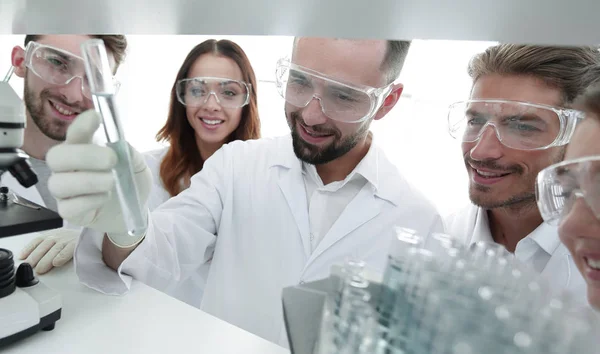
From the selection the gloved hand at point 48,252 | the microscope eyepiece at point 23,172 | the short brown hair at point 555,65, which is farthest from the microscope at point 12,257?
the short brown hair at point 555,65

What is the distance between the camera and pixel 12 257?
93 cm

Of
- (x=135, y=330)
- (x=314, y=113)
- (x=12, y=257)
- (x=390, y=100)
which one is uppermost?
(x=390, y=100)

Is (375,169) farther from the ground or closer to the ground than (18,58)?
closer to the ground

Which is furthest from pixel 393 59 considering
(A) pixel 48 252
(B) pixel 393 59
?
(A) pixel 48 252

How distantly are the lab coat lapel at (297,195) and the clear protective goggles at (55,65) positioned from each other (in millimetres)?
794

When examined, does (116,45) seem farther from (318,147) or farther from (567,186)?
(567,186)

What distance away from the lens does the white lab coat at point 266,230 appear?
1631 millimetres

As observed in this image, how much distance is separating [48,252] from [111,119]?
0.85 meters

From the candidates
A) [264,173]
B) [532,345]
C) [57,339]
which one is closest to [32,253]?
[57,339]

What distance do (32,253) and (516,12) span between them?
139 cm

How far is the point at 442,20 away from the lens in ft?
1.76

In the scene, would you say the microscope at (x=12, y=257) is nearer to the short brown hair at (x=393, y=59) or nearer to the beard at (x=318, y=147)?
the beard at (x=318, y=147)

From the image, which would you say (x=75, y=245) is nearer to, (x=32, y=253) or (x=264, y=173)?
(x=32, y=253)

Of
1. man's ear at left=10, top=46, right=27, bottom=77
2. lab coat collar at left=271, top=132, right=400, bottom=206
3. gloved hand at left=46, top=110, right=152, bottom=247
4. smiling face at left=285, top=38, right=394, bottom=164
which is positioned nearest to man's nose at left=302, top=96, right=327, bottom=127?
smiling face at left=285, top=38, right=394, bottom=164
